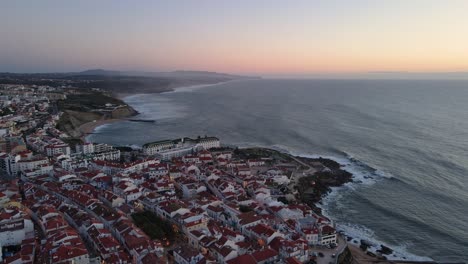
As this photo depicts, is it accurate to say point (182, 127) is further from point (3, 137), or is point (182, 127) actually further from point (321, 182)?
point (321, 182)

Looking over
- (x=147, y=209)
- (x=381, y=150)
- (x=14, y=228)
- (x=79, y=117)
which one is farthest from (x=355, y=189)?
(x=79, y=117)

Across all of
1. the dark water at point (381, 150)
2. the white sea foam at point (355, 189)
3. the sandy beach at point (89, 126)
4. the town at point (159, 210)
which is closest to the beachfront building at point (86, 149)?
the town at point (159, 210)

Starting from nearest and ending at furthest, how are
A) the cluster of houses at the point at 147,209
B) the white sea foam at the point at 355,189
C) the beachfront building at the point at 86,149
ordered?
1. the cluster of houses at the point at 147,209
2. the white sea foam at the point at 355,189
3. the beachfront building at the point at 86,149

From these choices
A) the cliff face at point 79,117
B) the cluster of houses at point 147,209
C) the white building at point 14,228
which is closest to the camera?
the cluster of houses at point 147,209

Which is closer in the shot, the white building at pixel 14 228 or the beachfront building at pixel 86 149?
the white building at pixel 14 228

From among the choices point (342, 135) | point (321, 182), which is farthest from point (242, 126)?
point (321, 182)

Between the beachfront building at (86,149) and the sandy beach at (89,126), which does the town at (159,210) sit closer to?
the beachfront building at (86,149)
